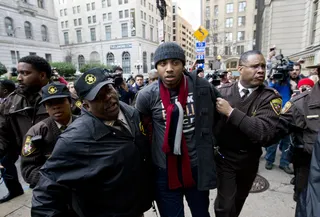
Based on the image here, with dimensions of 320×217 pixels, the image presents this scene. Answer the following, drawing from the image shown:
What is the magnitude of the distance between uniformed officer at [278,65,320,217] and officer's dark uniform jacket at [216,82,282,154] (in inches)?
9.0

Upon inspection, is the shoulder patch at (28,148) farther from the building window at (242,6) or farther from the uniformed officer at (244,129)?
the building window at (242,6)

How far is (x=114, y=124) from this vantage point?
168cm

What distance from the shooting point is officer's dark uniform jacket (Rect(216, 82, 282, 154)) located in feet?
6.41

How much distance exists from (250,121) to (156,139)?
974mm

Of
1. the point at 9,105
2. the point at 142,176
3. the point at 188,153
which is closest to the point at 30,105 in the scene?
the point at 9,105

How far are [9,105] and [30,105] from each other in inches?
11.9

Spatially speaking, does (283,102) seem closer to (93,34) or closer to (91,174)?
(91,174)

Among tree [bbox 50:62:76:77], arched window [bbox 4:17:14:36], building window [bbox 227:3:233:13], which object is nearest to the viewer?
tree [bbox 50:62:76:77]

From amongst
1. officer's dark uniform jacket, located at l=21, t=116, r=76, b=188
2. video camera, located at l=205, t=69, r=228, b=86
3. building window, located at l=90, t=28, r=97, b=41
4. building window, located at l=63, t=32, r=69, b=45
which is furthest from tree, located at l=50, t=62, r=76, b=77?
building window, located at l=63, t=32, r=69, b=45

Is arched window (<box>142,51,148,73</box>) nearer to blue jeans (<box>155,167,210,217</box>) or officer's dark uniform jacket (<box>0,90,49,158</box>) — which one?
officer's dark uniform jacket (<box>0,90,49,158</box>)

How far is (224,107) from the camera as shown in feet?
6.63

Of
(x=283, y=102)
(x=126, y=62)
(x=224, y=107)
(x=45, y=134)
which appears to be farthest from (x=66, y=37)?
(x=224, y=107)

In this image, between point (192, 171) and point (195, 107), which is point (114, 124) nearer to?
point (195, 107)

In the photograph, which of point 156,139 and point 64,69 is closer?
point 156,139
